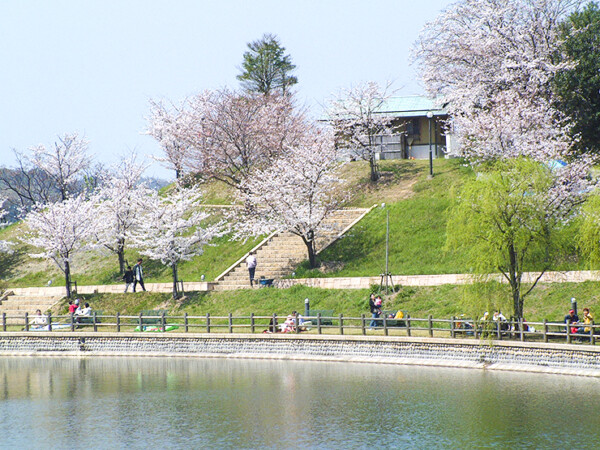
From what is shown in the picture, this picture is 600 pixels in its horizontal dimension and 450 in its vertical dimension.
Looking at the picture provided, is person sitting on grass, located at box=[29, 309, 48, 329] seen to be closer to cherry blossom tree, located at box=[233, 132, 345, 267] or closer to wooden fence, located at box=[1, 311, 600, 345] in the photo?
wooden fence, located at box=[1, 311, 600, 345]

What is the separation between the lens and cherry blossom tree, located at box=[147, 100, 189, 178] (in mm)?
70750

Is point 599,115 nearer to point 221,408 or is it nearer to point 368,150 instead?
point 368,150

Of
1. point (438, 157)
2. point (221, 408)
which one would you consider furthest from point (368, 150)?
point (221, 408)

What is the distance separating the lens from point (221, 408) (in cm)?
2822

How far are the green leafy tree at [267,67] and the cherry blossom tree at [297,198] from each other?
84.3 feet

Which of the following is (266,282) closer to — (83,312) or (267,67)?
(83,312)

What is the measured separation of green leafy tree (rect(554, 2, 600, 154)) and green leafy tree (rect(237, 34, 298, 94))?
103ft

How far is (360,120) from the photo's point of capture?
64688mm

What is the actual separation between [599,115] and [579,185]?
9.38 metres

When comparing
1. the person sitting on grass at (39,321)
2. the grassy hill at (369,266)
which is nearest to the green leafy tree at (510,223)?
the grassy hill at (369,266)

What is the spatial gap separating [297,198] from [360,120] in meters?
14.8

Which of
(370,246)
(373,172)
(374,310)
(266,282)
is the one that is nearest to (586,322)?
(374,310)

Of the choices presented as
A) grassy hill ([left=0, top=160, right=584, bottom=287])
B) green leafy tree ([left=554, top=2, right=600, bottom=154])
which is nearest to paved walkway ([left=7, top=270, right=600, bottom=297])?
grassy hill ([left=0, top=160, right=584, bottom=287])

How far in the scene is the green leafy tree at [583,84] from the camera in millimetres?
52750
